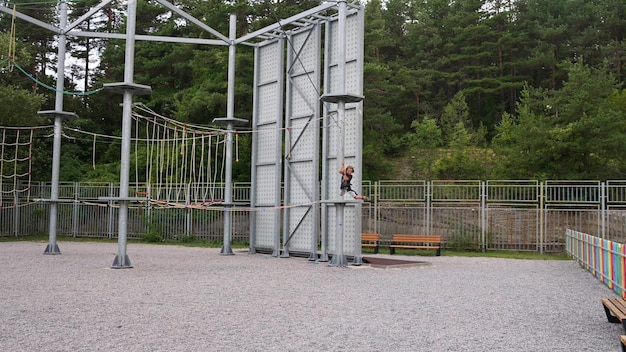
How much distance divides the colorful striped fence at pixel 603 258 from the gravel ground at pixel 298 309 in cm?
31

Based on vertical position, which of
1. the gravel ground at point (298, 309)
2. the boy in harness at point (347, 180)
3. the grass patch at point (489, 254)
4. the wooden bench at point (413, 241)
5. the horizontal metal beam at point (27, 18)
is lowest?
the grass patch at point (489, 254)

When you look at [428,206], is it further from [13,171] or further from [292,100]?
[13,171]

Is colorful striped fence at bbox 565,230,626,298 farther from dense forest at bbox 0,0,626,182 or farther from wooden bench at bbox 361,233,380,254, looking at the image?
dense forest at bbox 0,0,626,182

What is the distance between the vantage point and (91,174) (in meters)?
35.0

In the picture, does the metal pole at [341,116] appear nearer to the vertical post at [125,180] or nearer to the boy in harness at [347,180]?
the boy in harness at [347,180]

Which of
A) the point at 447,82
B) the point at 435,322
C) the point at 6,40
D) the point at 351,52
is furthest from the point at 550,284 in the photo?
the point at 447,82

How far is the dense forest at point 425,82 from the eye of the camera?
27594 mm

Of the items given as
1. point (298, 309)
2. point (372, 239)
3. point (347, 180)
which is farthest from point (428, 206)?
point (298, 309)

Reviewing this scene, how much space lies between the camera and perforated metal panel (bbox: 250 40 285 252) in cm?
1864

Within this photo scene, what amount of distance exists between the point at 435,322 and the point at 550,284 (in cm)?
544

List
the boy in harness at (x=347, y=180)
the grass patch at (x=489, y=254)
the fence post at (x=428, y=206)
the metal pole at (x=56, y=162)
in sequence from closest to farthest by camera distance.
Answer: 1. the boy in harness at (x=347, y=180)
2. the metal pole at (x=56, y=162)
3. the grass patch at (x=489, y=254)
4. the fence post at (x=428, y=206)

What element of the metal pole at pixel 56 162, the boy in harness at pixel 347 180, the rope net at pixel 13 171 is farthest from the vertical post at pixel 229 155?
the rope net at pixel 13 171

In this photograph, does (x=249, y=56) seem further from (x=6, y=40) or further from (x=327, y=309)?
(x=327, y=309)

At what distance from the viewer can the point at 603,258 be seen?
40.6 ft
